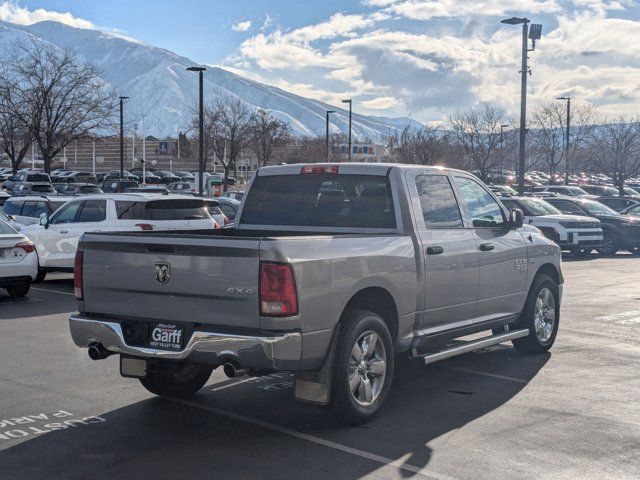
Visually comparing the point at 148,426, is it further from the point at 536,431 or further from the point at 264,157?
the point at 264,157

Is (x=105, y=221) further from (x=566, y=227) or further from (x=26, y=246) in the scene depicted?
(x=566, y=227)

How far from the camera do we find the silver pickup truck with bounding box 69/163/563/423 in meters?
5.46

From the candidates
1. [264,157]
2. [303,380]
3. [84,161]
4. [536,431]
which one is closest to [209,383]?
[303,380]

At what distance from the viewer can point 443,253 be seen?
711cm

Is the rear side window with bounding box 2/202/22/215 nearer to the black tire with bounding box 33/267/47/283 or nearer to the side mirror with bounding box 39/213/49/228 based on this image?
the black tire with bounding box 33/267/47/283

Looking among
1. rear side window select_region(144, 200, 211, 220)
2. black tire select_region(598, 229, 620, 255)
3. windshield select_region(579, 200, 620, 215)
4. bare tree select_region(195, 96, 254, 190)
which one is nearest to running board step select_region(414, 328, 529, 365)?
rear side window select_region(144, 200, 211, 220)

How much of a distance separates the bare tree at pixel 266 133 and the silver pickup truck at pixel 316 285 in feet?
173

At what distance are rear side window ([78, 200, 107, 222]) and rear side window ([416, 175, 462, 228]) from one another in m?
8.99

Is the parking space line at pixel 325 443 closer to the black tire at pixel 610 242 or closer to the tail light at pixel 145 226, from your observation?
the tail light at pixel 145 226

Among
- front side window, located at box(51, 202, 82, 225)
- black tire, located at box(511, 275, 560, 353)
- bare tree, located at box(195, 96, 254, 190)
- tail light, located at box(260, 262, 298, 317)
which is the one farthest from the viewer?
bare tree, located at box(195, 96, 254, 190)

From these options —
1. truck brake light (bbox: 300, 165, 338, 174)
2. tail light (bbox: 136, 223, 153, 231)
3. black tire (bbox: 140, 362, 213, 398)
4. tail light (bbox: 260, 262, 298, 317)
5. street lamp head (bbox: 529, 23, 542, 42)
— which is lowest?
black tire (bbox: 140, 362, 213, 398)

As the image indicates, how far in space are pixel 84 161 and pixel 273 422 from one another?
416 feet

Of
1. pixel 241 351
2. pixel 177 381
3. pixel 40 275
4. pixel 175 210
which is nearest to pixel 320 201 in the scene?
pixel 177 381

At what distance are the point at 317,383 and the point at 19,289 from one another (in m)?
9.10
